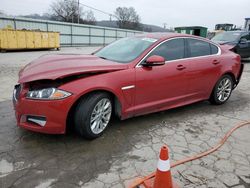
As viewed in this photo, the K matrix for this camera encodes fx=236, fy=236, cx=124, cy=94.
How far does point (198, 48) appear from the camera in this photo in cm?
455

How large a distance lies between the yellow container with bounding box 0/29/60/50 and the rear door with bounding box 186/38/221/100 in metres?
14.2

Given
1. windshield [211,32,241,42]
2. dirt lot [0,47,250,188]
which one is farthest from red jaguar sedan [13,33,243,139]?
windshield [211,32,241,42]

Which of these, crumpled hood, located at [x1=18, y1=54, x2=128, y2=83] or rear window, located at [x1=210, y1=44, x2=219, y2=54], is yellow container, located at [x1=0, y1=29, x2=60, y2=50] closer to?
crumpled hood, located at [x1=18, y1=54, x2=128, y2=83]

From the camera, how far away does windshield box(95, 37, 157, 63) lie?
12.3 feet

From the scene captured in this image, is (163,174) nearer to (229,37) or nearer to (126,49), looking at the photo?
(126,49)

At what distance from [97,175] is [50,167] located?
1.83ft

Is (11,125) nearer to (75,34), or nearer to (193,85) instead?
(193,85)

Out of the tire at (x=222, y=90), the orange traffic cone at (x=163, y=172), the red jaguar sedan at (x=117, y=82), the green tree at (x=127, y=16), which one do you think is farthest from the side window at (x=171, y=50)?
the green tree at (x=127, y=16)

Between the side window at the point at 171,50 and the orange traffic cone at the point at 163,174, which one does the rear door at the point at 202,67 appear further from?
the orange traffic cone at the point at 163,174

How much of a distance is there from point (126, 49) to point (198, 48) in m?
1.48

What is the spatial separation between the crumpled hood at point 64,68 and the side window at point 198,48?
1592 mm

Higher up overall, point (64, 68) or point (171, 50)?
point (171, 50)

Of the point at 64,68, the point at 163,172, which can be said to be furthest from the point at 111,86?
the point at 163,172

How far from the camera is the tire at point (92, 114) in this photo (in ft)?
10.0
